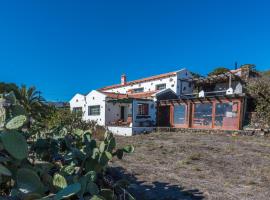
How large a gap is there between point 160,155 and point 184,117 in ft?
40.0

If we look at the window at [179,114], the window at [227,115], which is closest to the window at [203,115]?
the window at [227,115]

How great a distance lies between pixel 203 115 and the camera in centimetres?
2014

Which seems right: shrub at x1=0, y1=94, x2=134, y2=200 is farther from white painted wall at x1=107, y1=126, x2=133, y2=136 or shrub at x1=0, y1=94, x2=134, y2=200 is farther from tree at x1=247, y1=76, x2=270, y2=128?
tree at x1=247, y1=76, x2=270, y2=128

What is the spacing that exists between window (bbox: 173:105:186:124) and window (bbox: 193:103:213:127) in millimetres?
1173

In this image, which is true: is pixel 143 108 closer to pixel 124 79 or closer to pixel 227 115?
pixel 227 115

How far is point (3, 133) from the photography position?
2006 mm

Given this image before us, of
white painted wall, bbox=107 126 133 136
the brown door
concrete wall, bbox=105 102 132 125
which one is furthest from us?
concrete wall, bbox=105 102 132 125

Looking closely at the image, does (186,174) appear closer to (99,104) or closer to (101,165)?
(101,165)

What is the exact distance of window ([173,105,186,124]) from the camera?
21547mm

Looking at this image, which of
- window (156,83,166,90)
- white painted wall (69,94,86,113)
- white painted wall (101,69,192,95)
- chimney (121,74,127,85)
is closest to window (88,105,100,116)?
white painted wall (69,94,86,113)

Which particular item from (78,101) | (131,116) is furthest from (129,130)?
(78,101)

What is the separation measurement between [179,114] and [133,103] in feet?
15.5

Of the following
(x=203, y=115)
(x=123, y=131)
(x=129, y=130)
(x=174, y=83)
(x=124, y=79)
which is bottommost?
(x=123, y=131)

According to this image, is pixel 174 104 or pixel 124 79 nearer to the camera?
pixel 174 104
